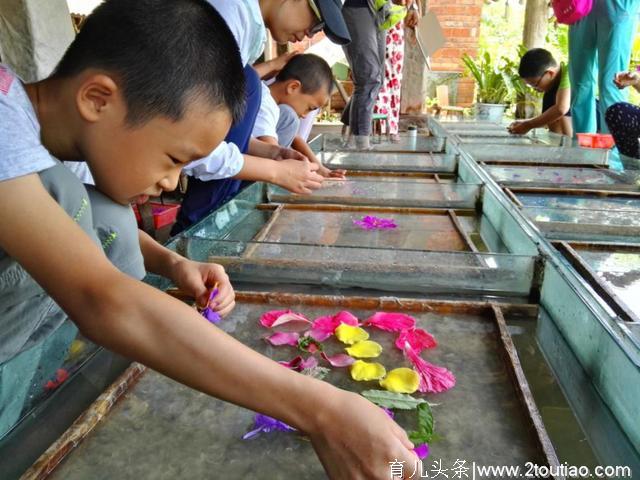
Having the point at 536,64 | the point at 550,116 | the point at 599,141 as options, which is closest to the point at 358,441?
the point at 599,141

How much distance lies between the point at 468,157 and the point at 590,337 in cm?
179

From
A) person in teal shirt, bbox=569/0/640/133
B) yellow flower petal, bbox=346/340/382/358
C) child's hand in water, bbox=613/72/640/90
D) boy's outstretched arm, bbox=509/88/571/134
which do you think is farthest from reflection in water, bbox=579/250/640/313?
boy's outstretched arm, bbox=509/88/571/134

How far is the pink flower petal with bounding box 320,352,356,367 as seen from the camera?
87 centimetres

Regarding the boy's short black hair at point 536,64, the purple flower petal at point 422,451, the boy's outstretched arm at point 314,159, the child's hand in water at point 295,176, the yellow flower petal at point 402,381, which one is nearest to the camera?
the purple flower petal at point 422,451

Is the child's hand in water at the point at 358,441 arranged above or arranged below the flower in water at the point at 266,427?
above

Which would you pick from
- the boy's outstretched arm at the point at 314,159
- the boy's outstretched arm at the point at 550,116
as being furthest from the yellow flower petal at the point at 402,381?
the boy's outstretched arm at the point at 550,116

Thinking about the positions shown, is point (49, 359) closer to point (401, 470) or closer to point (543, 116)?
point (401, 470)

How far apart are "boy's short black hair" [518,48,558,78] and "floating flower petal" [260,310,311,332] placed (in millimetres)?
3910

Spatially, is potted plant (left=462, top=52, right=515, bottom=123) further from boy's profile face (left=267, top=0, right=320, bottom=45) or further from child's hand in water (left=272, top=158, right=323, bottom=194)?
child's hand in water (left=272, top=158, right=323, bottom=194)

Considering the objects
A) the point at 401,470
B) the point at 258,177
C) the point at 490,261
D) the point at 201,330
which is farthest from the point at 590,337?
the point at 258,177

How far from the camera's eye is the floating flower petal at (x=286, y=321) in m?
0.98

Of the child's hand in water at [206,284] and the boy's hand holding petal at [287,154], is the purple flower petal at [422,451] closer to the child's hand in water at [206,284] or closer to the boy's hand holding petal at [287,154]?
the child's hand in water at [206,284]

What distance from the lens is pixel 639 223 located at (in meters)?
1.59

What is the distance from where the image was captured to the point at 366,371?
83 cm
